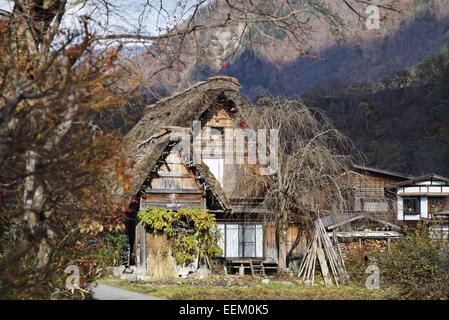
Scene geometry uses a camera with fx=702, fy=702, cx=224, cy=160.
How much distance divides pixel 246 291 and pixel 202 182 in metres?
6.08

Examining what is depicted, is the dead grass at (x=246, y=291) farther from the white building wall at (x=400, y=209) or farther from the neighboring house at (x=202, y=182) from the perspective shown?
the white building wall at (x=400, y=209)

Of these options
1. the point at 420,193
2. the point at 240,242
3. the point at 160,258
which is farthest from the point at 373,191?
the point at 160,258

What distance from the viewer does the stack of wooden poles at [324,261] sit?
21531 mm

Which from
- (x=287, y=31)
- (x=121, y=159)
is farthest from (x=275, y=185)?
(x=121, y=159)

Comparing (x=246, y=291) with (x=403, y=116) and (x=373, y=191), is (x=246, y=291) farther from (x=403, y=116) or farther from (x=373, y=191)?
(x=403, y=116)

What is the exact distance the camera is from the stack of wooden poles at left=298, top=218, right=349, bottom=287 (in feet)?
70.6

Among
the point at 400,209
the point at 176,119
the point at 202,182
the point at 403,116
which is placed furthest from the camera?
the point at 403,116

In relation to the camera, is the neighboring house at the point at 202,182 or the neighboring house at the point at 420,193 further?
the neighboring house at the point at 420,193

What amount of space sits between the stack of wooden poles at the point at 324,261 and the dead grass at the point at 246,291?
863 millimetres

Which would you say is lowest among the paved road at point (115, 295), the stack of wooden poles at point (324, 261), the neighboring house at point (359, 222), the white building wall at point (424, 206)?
the paved road at point (115, 295)

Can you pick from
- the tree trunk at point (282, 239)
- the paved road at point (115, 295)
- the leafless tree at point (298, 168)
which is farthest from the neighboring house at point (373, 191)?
the paved road at point (115, 295)

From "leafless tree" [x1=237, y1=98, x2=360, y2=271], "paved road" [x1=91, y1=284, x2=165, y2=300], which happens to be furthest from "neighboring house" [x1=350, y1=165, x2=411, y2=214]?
"paved road" [x1=91, y1=284, x2=165, y2=300]

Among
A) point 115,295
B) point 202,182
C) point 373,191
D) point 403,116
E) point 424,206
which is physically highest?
point 403,116

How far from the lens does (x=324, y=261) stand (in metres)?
22.0
